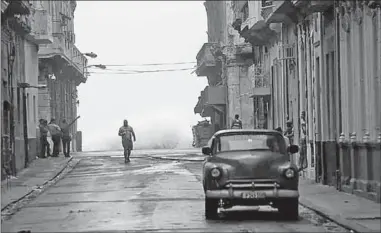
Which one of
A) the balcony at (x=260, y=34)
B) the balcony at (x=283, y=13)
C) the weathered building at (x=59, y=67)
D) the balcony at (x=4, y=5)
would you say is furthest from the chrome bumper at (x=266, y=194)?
the weathered building at (x=59, y=67)

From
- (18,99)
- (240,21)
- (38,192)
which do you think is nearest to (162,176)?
(38,192)

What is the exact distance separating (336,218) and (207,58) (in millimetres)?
51724

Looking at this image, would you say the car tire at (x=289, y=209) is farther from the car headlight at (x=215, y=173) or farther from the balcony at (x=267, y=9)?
the balcony at (x=267, y=9)

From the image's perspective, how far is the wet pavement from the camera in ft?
52.4

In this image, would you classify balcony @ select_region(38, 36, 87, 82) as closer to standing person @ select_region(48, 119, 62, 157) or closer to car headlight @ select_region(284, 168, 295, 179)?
standing person @ select_region(48, 119, 62, 157)

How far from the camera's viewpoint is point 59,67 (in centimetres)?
5991

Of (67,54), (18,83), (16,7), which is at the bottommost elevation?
(18,83)

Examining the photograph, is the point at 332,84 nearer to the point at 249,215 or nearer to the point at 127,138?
the point at 249,215

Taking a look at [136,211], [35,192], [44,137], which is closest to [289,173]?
[136,211]

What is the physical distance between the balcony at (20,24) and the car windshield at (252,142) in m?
17.9

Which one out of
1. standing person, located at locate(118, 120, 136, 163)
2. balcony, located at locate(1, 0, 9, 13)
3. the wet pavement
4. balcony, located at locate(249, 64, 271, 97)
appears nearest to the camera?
the wet pavement

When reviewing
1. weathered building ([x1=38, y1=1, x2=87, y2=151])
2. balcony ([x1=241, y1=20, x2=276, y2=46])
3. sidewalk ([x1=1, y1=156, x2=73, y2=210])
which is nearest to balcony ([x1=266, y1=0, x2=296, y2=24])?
balcony ([x1=241, y1=20, x2=276, y2=46])

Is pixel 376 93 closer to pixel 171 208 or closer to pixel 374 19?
pixel 374 19

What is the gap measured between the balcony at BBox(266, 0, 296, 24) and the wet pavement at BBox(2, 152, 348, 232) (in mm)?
5931
